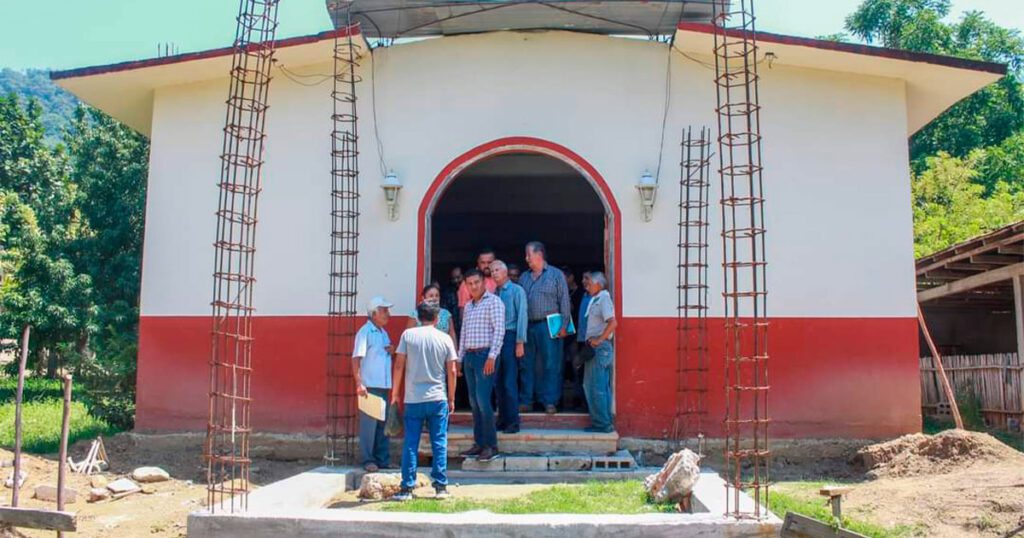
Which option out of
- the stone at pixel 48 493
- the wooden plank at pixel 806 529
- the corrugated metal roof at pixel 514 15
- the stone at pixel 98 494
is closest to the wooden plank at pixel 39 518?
the stone at pixel 48 493

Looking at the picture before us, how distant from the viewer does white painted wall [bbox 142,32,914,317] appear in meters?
9.54

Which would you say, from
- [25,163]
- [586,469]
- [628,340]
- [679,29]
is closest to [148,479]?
[586,469]

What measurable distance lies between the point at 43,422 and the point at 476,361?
8.30 m

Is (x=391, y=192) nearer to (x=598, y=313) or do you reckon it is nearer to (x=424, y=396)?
(x=598, y=313)

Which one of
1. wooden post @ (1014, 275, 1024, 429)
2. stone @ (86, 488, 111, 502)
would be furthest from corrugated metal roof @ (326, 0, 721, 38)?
wooden post @ (1014, 275, 1024, 429)

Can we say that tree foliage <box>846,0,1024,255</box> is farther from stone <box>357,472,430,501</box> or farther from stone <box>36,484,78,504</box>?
stone <box>36,484,78,504</box>

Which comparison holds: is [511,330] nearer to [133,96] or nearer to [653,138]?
[653,138]

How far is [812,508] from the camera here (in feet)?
22.6

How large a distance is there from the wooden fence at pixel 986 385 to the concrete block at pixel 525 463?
7009mm

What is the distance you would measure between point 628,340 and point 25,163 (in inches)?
851

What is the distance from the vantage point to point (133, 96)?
10.6 meters

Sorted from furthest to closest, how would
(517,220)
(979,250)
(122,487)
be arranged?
(517,220) → (979,250) → (122,487)

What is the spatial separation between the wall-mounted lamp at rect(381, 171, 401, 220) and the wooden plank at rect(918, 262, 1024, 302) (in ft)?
26.0

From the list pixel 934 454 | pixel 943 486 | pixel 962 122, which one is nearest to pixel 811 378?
pixel 934 454
